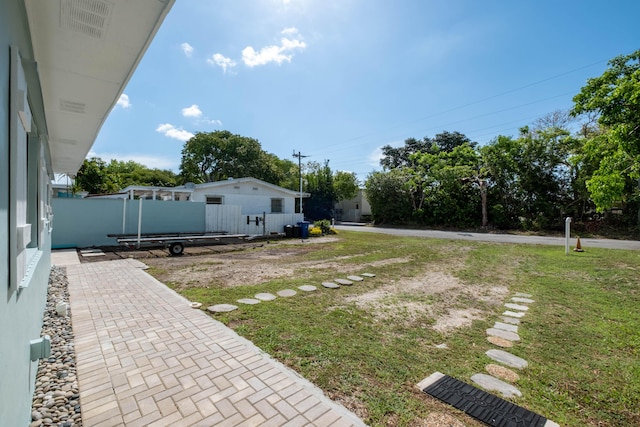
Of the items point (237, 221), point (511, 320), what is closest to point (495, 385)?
point (511, 320)

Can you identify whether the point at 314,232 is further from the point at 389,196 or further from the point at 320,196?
the point at 320,196

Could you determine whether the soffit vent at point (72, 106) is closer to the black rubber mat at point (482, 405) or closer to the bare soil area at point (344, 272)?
the bare soil area at point (344, 272)

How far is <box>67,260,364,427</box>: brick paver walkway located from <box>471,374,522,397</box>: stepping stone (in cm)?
134

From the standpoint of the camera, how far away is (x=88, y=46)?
2088 mm

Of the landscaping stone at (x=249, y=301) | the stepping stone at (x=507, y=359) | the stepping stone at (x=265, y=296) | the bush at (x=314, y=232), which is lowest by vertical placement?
the stepping stone at (x=507, y=359)

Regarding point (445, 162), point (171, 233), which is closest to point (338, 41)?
point (171, 233)

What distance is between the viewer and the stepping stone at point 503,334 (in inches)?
141

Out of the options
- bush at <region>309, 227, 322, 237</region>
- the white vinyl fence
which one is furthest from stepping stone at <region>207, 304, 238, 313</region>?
bush at <region>309, 227, 322, 237</region>

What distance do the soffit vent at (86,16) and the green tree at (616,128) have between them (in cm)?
1019

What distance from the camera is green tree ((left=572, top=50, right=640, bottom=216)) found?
22.9 ft

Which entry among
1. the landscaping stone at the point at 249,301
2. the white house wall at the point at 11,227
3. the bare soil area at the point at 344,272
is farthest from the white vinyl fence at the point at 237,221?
the white house wall at the point at 11,227

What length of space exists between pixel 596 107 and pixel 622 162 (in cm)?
188

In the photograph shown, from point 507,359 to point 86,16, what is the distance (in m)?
4.80

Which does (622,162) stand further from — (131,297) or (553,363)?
(131,297)
